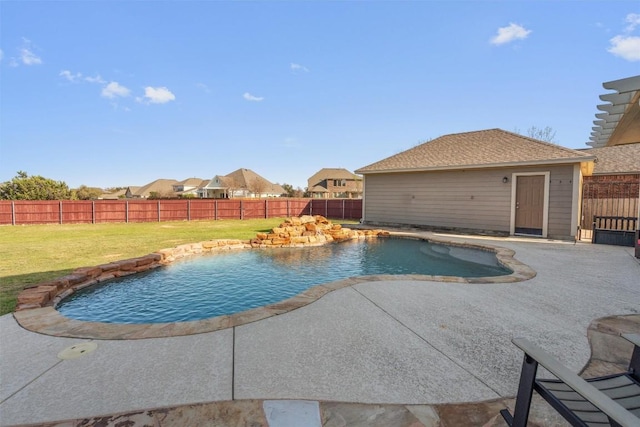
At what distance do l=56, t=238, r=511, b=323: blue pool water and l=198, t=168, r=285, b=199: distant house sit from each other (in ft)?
118

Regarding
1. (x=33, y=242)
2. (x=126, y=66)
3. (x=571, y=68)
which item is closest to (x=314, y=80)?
(x=126, y=66)

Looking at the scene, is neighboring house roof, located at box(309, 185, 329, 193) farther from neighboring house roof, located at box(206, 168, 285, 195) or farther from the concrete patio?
the concrete patio

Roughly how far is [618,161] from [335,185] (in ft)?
122

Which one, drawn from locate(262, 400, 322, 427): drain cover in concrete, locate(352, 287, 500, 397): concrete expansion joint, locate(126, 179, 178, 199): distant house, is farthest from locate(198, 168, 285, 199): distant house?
locate(262, 400, 322, 427): drain cover in concrete

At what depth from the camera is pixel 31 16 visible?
8.07m

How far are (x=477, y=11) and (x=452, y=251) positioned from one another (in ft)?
25.0

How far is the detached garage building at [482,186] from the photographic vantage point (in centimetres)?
1041

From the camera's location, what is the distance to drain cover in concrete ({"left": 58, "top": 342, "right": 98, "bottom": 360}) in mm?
2818

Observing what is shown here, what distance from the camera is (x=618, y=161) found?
14.9 meters

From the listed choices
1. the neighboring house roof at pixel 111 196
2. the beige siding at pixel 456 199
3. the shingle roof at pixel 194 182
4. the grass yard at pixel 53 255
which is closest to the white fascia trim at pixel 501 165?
the beige siding at pixel 456 199

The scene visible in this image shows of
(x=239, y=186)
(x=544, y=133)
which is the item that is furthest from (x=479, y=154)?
(x=239, y=186)

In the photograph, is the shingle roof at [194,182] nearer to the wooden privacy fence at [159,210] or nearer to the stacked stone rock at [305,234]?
the wooden privacy fence at [159,210]

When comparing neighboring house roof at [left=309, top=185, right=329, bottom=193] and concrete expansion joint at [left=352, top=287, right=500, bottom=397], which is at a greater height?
neighboring house roof at [left=309, top=185, right=329, bottom=193]

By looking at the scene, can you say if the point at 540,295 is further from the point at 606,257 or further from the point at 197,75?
the point at 197,75
